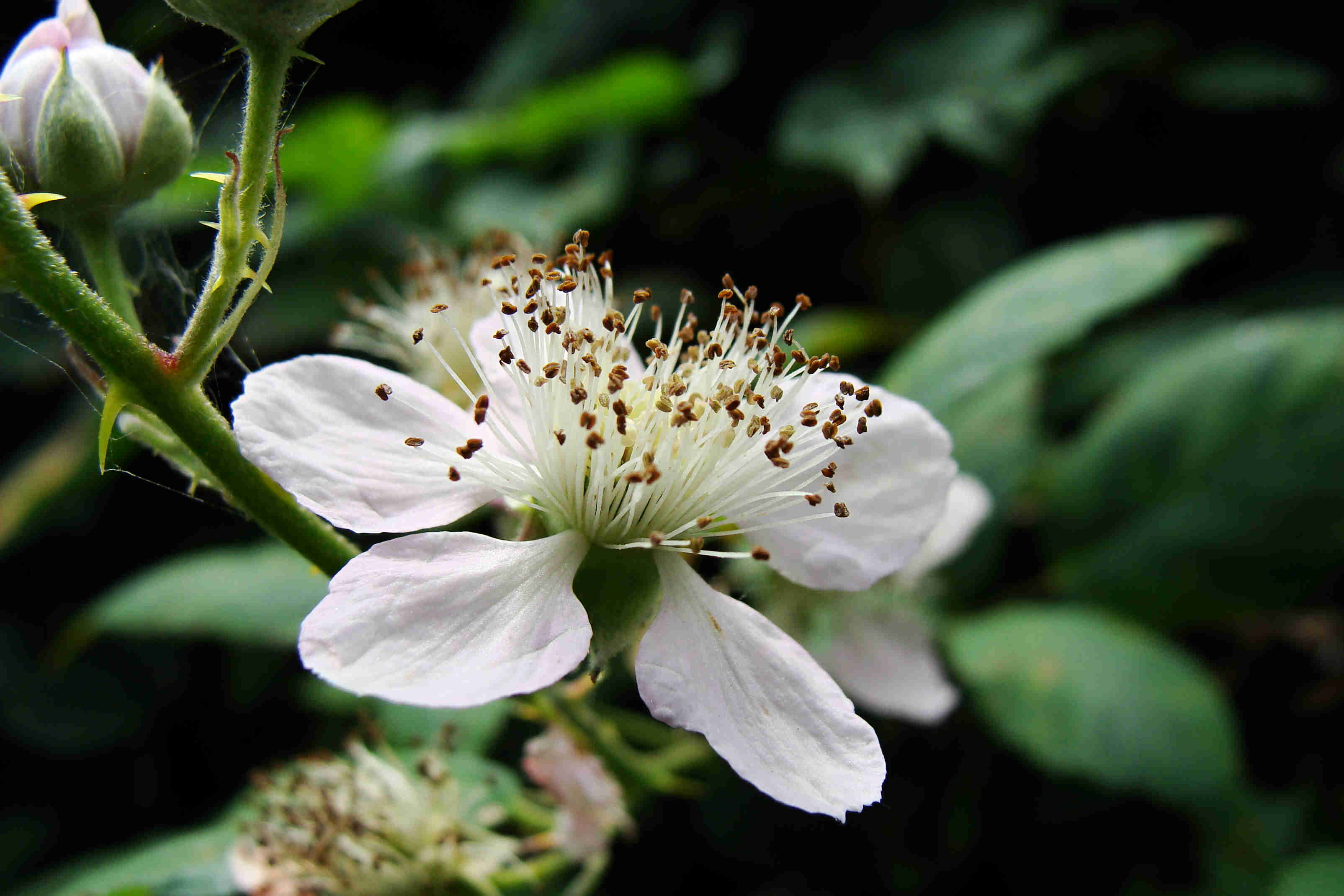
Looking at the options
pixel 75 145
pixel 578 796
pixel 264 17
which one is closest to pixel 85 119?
pixel 75 145

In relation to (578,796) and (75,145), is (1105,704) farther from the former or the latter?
(75,145)

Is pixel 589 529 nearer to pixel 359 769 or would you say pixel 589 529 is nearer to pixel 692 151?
pixel 359 769

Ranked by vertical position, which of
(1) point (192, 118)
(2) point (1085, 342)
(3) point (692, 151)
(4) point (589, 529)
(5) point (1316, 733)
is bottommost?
(5) point (1316, 733)

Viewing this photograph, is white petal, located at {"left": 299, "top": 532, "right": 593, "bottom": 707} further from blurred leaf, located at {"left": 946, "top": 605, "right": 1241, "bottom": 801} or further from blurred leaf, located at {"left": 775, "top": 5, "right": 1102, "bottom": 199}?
blurred leaf, located at {"left": 775, "top": 5, "right": 1102, "bottom": 199}

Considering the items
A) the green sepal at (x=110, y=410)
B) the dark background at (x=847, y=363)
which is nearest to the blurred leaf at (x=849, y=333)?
the dark background at (x=847, y=363)

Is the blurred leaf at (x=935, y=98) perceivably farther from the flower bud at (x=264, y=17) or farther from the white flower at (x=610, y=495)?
the flower bud at (x=264, y=17)

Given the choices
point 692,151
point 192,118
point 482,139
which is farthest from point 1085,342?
point 192,118

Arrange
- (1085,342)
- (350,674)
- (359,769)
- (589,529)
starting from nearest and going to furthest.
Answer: (350,674) → (589,529) → (359,769) → (1085,342)
